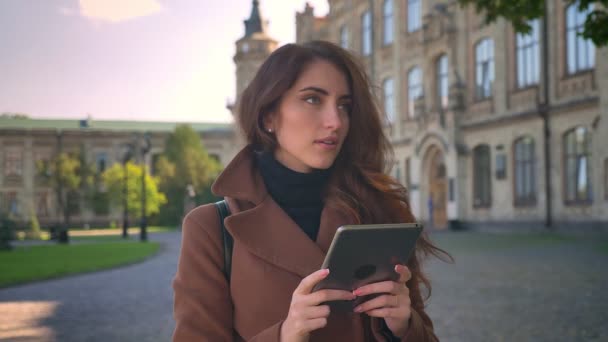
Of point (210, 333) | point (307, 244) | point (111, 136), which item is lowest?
point (210, 333)

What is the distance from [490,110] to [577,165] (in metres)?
6.40

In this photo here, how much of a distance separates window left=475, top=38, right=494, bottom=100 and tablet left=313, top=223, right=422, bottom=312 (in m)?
29.7

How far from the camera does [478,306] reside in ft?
29.8

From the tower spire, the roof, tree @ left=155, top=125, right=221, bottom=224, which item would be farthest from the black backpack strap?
the roof

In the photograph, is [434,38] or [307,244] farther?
[434,38]

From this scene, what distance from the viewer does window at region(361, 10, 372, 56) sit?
40.9 meters

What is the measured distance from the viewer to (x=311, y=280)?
208 centimetres

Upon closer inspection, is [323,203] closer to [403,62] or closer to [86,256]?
[86,256]

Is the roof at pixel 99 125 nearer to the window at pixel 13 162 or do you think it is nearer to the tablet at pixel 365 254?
the window at pixel 13 162

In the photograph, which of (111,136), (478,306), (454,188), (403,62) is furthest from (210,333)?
(111,136)

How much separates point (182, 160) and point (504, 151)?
44650 mm

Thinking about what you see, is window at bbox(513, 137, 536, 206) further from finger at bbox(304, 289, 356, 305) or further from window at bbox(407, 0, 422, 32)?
finger at bbox(304, 289, 356, 305)

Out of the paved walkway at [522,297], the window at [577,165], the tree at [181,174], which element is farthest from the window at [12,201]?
the paved walkway at [522,297]

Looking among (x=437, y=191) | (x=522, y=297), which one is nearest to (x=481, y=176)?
(x=437, y=191)
